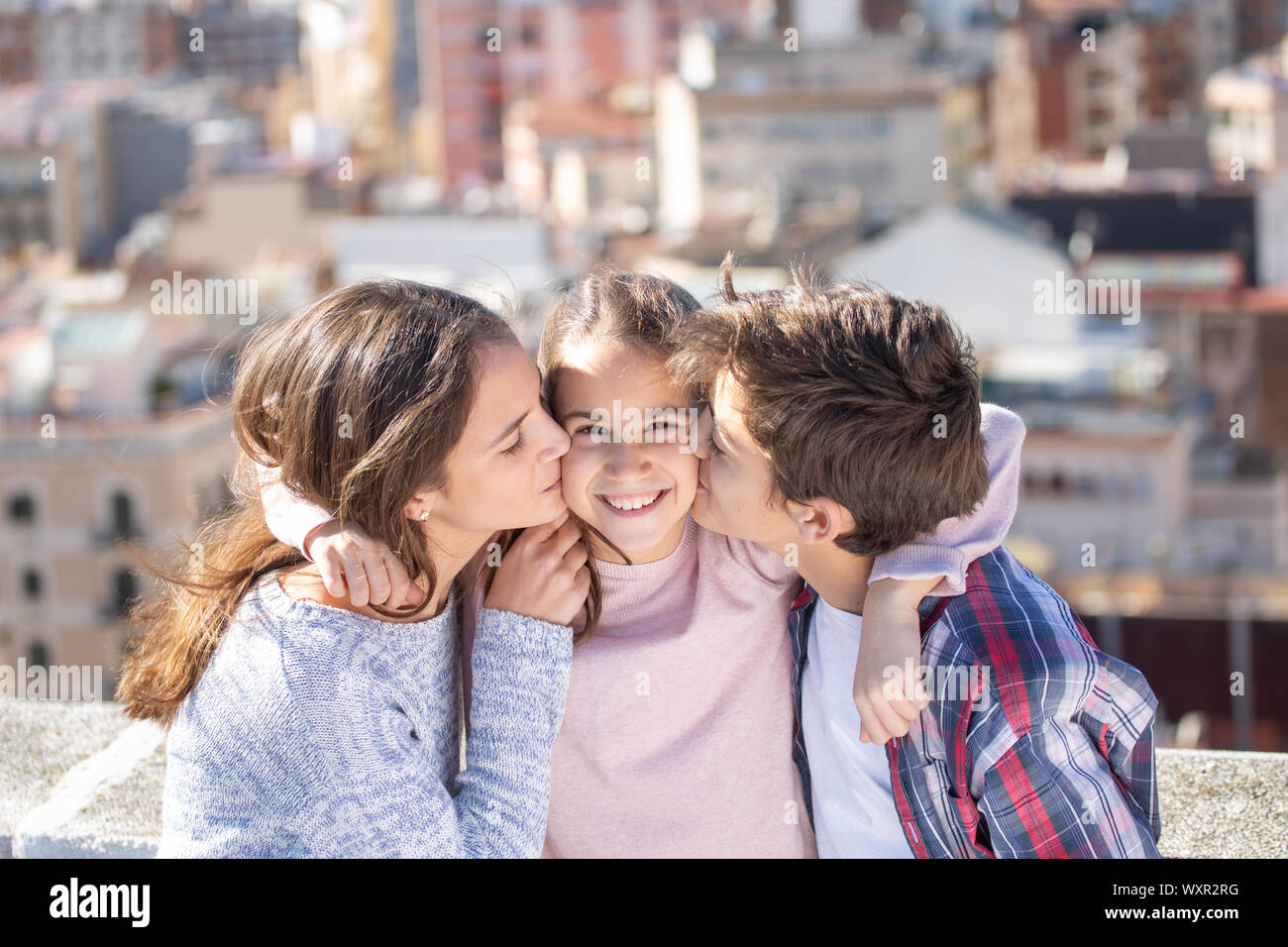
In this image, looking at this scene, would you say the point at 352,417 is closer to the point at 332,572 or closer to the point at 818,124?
the point at 332,572

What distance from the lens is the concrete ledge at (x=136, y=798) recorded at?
2100 mm

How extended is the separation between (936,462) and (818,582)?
0.21m

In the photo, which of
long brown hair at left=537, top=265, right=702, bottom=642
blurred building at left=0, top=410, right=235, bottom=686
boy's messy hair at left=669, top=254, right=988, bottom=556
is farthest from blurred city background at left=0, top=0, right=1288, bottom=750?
boy's messy hair at left=669, top=254, right=988, bottom=556

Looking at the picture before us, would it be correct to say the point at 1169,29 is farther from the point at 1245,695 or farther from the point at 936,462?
the point at 936,462

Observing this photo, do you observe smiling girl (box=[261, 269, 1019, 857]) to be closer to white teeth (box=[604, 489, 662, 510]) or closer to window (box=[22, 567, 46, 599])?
white teeth (box=[604, 489, 662, 510])

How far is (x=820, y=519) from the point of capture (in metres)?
1.82

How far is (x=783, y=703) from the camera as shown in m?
1.93

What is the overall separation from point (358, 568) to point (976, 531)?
680 mm

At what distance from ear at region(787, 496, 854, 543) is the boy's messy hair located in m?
0.01

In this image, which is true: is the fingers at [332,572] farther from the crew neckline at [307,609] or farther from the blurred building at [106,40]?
the blurred building at [106,40]

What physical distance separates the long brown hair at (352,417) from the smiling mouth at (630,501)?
200 mm

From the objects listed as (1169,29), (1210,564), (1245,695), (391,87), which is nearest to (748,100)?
(1169,29)

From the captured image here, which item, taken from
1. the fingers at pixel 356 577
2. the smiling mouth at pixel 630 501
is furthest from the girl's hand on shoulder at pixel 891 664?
the fingers at pixel 356 577

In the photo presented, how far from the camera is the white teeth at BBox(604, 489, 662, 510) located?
6.03 ft
